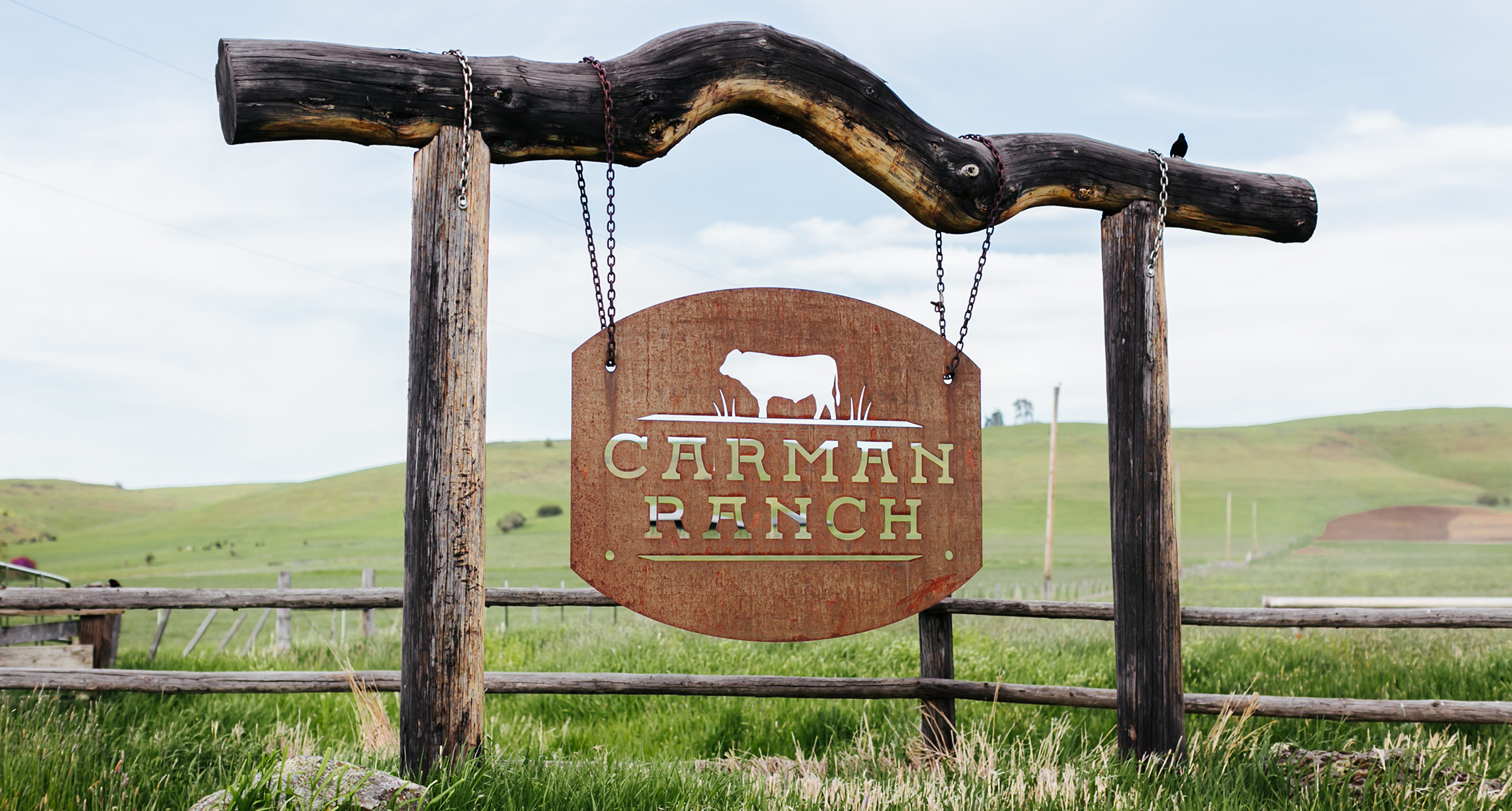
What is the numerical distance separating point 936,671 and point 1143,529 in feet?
4.34

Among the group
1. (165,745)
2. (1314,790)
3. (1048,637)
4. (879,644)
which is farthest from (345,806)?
(1048,637)

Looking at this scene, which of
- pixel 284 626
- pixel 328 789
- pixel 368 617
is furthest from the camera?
pixel 284 626

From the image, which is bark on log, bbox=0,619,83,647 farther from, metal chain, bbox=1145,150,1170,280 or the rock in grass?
metal chain, bbox=1145,150,1170,280

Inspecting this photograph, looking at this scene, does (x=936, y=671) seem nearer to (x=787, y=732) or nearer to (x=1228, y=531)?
(x=787, y=732)

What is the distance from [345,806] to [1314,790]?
359 cm

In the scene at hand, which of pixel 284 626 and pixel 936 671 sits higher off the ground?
pixel 936 671

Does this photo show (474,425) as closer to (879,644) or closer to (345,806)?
(345,806)

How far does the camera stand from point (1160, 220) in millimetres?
4328

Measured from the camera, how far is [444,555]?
3125 mm

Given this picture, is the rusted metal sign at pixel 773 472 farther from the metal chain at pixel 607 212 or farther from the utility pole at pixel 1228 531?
the utility pole at pixel 1228 531

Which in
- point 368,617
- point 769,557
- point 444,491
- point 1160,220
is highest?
point 1160,220

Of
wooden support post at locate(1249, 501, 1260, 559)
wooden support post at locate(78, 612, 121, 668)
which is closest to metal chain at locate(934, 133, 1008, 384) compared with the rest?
wooden support post at locate(78, 612, 121, 668)

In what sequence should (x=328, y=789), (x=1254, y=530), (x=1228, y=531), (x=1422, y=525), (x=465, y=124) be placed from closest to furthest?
(x=328, y=789) < (x=465, y=124) < (x=1228, y=531) < (x=1254, y=530) < (x=1422, y=525)

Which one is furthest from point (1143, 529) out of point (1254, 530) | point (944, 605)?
point (1254, 530)
